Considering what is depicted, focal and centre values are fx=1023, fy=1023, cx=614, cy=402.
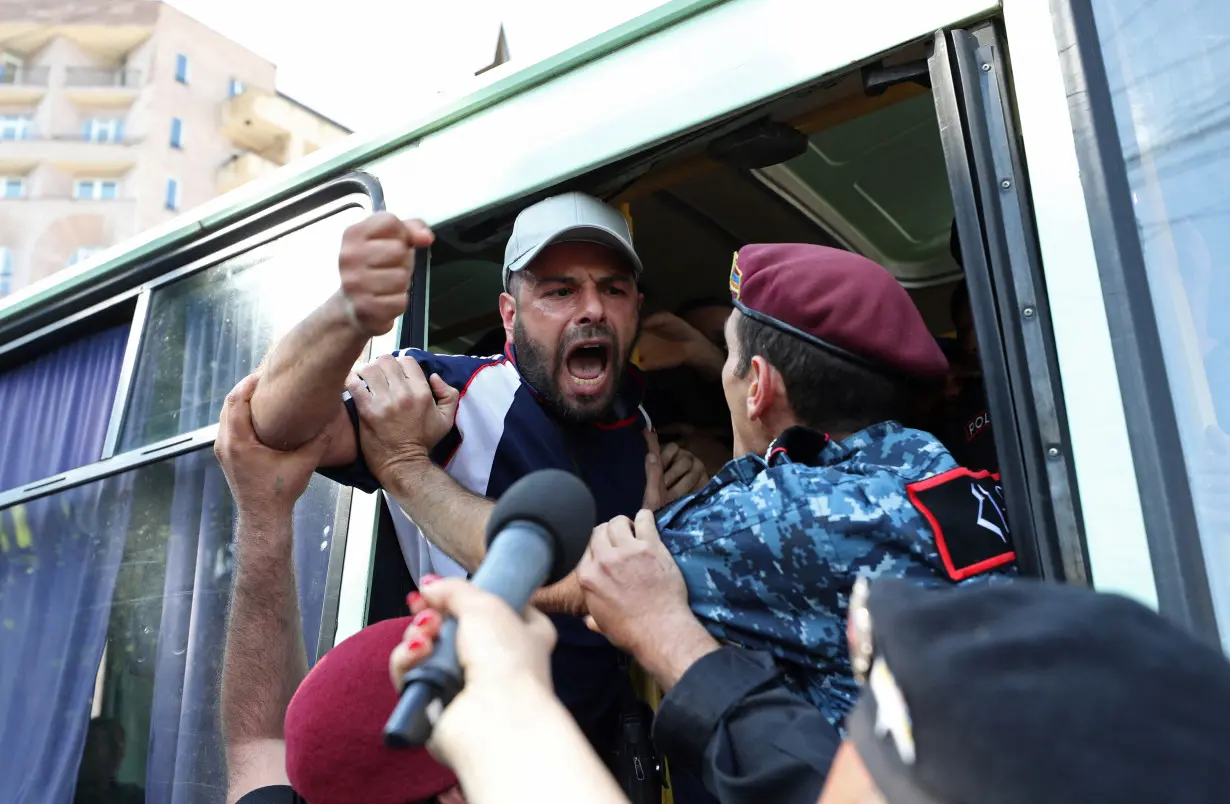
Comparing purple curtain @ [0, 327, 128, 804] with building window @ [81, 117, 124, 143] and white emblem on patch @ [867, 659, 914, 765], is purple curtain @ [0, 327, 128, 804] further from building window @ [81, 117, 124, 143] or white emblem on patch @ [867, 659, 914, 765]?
building window @ [81, 117, 124, 143]

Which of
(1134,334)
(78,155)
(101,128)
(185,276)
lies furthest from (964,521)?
(101,128)

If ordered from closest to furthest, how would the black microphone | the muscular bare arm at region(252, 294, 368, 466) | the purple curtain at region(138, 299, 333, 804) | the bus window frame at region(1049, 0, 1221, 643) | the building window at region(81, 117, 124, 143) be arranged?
1. the black microphone
2. the bus window frame at region(1049, 0, 1221, 643)
3. the muscular bare arm at region(252, 294, 368, 466)
4. the purple curtain at region(138, 299, 333, 804)
5. the building window at region(81, 117, 124, 143)

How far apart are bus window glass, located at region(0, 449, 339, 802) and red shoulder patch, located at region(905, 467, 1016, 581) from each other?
4.14 feet

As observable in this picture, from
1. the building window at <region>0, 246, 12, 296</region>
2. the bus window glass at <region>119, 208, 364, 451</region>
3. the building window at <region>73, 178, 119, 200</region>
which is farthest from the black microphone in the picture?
the building window at <region>73, 178, 119, 200</region>

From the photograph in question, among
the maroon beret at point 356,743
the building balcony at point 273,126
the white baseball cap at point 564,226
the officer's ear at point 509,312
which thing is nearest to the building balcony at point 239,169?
the building balcony at point 273,126

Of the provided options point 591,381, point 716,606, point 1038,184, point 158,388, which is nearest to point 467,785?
point 716,606

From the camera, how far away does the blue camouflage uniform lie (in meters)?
1.42

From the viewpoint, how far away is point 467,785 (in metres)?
0.83

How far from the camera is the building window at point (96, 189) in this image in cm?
2666

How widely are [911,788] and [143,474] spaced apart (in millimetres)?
2344

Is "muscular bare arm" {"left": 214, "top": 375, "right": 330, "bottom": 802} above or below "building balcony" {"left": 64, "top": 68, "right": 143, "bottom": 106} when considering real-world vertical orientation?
below

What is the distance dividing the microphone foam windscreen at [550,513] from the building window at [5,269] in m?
27.7

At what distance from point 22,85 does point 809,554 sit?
3323cm

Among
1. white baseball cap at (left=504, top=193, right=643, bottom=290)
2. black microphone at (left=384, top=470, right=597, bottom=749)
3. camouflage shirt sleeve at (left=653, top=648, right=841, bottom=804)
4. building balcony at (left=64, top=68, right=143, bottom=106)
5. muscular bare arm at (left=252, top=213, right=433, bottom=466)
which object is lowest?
camouflage shirt sleeve at (left=653, top=648, right=841, bottom=804)
